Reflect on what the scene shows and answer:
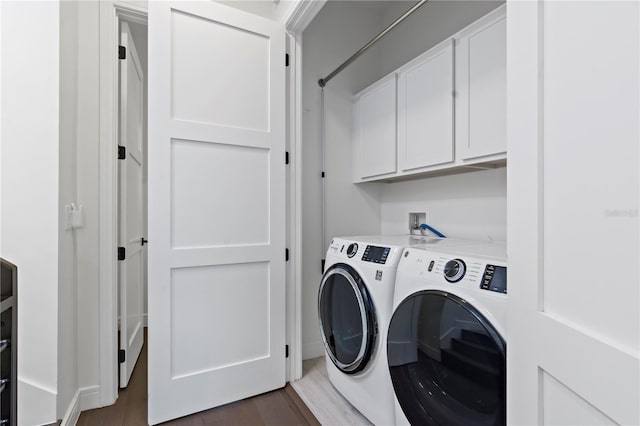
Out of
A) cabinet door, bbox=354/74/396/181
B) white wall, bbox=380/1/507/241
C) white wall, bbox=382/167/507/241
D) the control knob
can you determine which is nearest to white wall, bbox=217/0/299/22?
cabinet door, bbox=354/74/396/181

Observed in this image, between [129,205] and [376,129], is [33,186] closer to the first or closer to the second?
[129,205]

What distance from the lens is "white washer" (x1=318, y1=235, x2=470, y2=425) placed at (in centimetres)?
146

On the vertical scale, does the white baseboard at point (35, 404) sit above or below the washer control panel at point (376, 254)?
below

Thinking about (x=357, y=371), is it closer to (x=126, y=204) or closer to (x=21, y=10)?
(x=126, y=204)

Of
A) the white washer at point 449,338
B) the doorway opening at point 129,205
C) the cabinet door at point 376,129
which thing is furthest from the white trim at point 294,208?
the doorway opening at point 129,205

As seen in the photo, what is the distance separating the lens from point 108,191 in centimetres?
176

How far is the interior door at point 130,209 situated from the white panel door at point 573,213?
78.2 inches

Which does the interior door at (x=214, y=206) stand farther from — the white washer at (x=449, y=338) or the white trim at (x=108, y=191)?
the white washer at (x=449, y=338)

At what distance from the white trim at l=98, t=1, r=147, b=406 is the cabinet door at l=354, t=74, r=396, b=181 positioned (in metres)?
1.56

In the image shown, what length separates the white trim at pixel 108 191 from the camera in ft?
5.72

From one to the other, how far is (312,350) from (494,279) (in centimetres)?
173

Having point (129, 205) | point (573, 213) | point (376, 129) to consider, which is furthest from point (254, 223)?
point (573, 213)

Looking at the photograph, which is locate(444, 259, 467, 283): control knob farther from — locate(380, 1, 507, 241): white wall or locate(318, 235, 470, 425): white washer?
locate(380, 1, 507, 241): white wall

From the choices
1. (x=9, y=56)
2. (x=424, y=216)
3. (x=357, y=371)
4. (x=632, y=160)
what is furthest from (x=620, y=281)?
(x=9, y=56)
